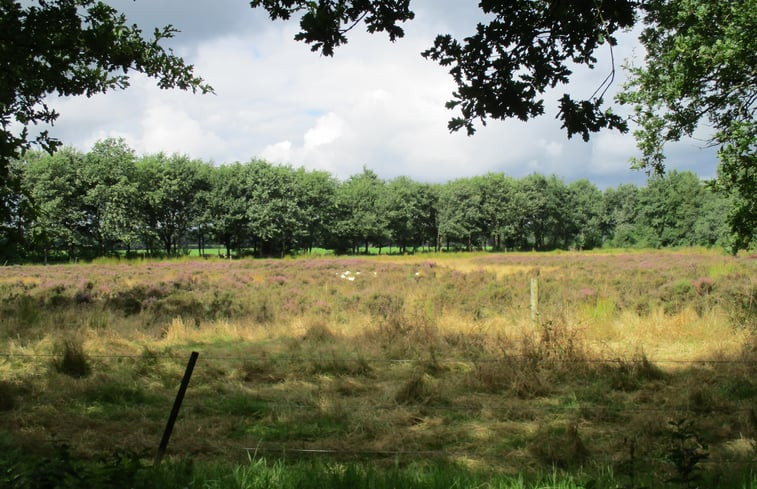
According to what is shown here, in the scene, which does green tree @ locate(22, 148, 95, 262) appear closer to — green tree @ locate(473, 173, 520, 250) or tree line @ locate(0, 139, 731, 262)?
tree line @ locate(0, 139, 731, 262)

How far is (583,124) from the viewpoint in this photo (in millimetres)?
4707

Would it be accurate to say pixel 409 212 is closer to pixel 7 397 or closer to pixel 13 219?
pixel 7 397

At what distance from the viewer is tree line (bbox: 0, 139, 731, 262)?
48469 mm

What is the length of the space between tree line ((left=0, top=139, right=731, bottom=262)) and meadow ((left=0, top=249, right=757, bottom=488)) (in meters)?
4.22

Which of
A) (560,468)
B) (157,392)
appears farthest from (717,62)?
(157,392)

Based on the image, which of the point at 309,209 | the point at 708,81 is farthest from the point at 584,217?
the point at 708,81

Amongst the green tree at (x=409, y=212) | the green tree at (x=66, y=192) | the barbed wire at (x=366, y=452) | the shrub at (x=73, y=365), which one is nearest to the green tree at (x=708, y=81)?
the barbed wire at (x=366, y=452)

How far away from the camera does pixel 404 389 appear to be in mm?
7273

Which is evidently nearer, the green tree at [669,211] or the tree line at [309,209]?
the tree line at [309,209]

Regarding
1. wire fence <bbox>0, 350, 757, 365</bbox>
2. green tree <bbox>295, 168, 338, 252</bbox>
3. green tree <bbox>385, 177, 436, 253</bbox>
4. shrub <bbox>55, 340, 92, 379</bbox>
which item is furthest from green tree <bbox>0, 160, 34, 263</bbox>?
green tree <bbox>385, 177, 436, 253</bbox>

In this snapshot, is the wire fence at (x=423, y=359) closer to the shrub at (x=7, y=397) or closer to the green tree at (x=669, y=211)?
the shrub at (x=7, y=397)

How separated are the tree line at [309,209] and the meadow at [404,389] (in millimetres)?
4217

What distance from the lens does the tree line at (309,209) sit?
4847 cm

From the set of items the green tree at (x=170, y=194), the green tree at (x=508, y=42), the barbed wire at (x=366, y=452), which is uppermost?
the green tree at (x=170, y=194)
